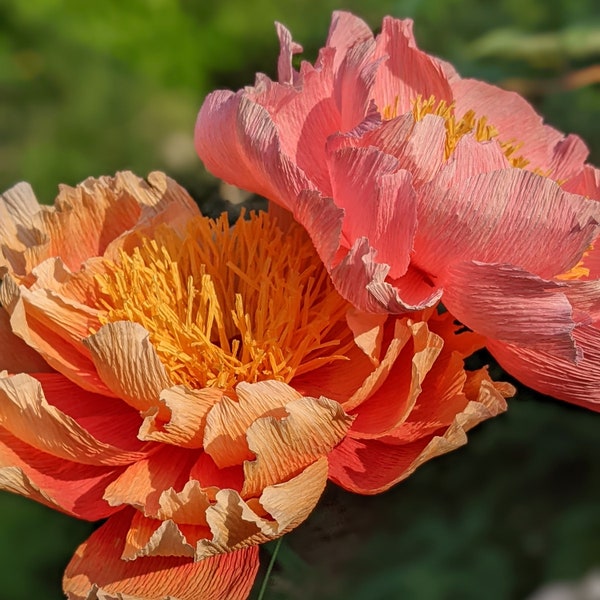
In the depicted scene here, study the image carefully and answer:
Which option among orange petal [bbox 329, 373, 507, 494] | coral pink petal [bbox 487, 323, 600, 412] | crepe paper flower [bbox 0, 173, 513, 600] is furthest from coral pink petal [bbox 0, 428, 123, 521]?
coral pink petal [bbox 487, 323, 600, 412]

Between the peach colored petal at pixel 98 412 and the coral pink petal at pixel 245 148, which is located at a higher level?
the coral pink petal at pixel 245 148

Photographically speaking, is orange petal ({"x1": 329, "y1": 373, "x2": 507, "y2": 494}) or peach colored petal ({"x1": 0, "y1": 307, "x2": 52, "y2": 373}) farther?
peach colored petal ({"x1": 0, "y1": 307, "x2": 52, "y2": 373})

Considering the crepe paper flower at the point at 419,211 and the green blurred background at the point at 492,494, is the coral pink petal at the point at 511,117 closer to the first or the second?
the crepe paper flower at the point at 419,211

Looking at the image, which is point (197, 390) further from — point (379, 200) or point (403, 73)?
point (403, 73)

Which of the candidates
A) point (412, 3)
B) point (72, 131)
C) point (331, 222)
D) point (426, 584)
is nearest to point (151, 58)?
point (72, 131)

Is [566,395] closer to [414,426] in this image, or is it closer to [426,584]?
[414,426]

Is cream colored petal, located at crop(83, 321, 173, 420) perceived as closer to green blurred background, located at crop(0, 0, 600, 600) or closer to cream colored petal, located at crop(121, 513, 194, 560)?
cream colored petal, located at crop(121, 513, 194, 560)

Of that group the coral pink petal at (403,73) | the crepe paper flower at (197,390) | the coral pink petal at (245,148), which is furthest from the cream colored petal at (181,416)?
the coral pink petal at (403,73)
